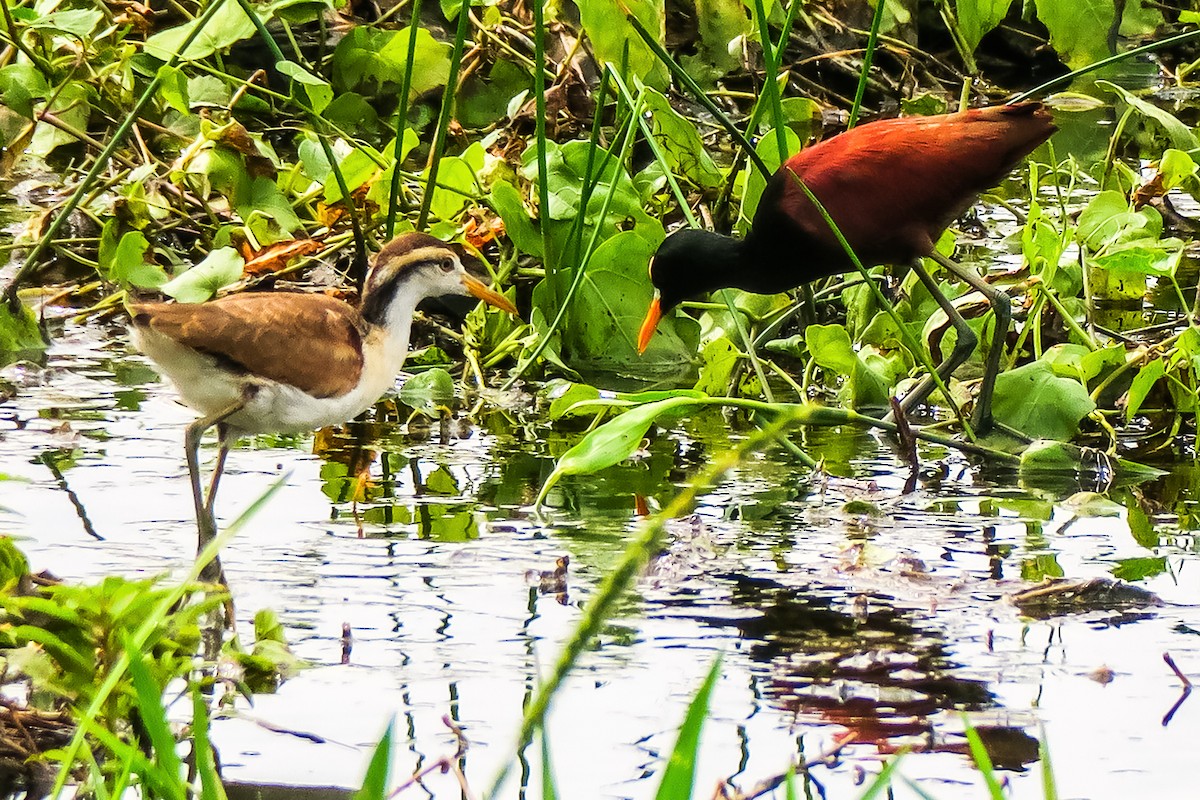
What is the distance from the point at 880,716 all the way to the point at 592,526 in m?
1.35

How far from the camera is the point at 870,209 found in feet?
18.6

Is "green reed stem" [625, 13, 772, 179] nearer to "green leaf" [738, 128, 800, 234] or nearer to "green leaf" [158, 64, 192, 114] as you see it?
"green leaf" [738, 128, 800, 234]

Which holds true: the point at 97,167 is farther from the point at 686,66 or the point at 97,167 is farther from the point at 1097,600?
the point at 686,66

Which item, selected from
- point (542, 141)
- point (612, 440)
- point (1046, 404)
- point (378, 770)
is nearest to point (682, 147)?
point (542, 141)

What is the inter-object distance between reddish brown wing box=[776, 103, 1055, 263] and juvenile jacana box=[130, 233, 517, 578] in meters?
1.60

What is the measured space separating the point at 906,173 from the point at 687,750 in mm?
4052

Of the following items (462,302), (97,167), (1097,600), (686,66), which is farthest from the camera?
(686,66)

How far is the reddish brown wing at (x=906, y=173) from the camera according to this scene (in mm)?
5676

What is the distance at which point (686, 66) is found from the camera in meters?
8.28

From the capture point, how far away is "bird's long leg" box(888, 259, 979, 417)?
5430mm

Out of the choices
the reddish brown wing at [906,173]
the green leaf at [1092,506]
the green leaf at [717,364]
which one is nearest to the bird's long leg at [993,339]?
the reddish brown wing at [906,173]

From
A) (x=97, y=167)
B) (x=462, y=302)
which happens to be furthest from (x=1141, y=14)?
(x=97, y=167)

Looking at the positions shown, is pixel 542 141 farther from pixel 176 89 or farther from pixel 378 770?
pixel 378 770

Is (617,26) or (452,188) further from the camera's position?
(452,188)
